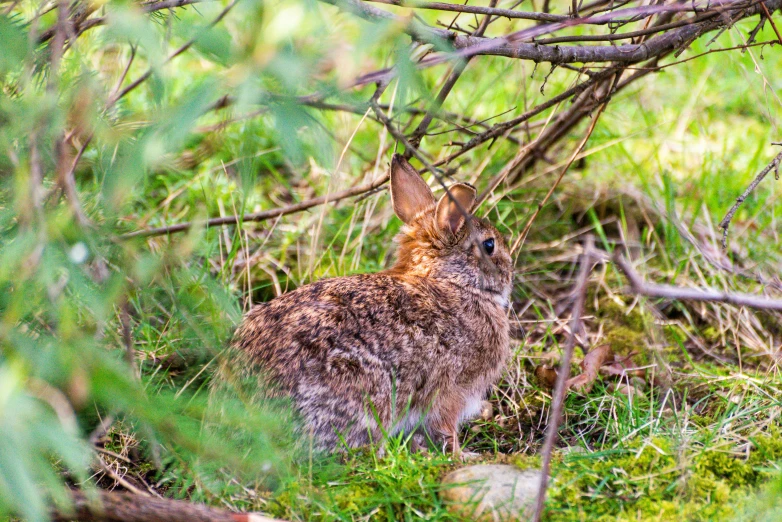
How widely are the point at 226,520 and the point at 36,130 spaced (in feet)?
4.47

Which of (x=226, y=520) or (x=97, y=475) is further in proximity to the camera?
(x=97, y=475)

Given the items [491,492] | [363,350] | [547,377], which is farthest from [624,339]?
[491,492]

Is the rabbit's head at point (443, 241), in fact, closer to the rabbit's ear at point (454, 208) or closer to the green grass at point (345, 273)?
the rabbit's ear at point (454, 208)

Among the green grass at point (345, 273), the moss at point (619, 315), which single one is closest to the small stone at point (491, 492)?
the green grass at point (345, 273)

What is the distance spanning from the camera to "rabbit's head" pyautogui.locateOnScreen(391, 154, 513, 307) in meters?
4.28

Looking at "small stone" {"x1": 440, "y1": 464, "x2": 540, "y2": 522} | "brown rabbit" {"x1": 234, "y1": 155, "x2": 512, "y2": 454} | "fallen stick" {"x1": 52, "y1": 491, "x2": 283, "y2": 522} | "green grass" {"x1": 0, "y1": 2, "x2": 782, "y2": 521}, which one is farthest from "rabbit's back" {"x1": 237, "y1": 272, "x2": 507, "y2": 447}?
"fallen stick" {"x1": 52, "y1": 491, "x2": 283, "y2": 522}

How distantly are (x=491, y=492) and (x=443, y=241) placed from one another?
1.63m

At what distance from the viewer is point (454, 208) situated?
4203 millimetres

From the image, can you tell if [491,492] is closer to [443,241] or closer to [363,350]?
[363,350]

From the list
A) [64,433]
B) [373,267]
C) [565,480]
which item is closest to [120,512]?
[64,433]

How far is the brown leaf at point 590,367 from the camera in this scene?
4.19 metres

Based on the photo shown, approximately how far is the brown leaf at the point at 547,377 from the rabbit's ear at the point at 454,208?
2.88 feet

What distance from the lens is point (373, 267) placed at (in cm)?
499

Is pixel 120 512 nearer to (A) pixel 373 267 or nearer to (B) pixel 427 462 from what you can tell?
(B) pixel 427 462
